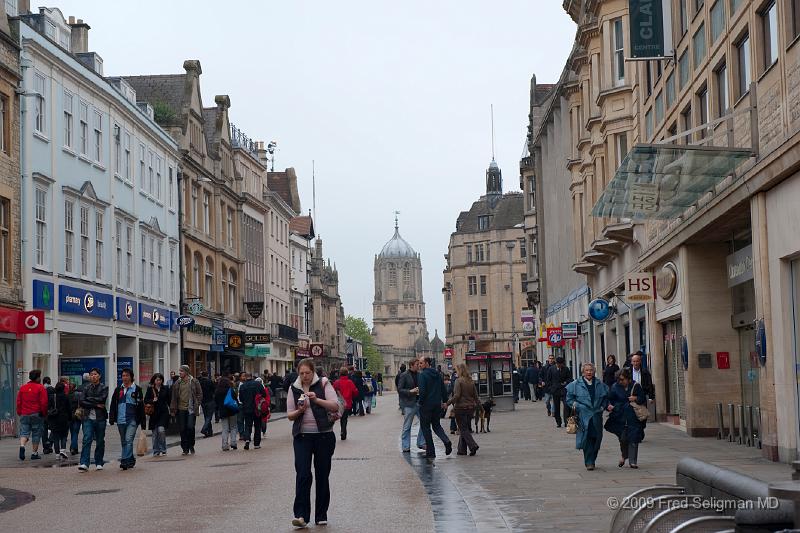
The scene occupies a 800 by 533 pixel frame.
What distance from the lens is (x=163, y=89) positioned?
56531 mm

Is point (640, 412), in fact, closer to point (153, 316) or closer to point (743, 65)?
point (743, 65)

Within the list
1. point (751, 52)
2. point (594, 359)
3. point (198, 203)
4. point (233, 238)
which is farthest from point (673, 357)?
point (233, 238)

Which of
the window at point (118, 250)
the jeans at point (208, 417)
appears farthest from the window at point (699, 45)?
the window at point (118, 250)

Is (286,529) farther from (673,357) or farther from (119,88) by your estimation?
(119,88)

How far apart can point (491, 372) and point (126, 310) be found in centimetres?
1400

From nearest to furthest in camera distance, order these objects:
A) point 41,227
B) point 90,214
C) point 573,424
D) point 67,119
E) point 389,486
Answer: point 389,486, point 573,424, point 41,227, point 67,119, point 90,214

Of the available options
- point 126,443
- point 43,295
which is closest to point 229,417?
point 126,443

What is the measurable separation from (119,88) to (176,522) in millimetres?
A: 34484

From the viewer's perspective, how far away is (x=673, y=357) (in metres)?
29.8

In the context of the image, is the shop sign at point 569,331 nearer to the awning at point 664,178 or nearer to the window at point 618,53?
the window at point 618,53

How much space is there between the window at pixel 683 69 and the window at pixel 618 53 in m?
8.72

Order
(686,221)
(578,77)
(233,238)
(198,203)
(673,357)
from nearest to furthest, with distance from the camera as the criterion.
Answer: (686,221) → (673,357) → (578,77) → (198,203) → (233,238)

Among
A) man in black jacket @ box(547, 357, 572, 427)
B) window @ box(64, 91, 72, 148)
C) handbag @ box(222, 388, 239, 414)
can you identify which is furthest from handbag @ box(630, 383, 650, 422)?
window @ box(64, 91, 72, 148)

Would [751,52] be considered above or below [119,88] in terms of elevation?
below
